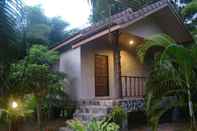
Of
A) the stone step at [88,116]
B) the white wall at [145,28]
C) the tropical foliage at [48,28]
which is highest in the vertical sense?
the tropical foliage at [48,28]

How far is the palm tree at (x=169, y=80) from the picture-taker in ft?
22.2

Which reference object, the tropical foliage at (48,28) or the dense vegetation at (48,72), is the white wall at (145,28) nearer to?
the dense vegetation at (48,72)

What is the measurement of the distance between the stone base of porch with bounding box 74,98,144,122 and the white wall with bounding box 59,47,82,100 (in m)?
0.72

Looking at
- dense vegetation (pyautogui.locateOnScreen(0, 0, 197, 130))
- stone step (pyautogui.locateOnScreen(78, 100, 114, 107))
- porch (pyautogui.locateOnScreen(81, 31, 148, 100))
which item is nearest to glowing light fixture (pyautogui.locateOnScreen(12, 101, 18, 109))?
dense vegetation (pyautogui.locateOnScreen(0, 0, 197, 130))

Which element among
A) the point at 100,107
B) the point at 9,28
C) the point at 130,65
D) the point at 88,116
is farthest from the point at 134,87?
the point at 9,28

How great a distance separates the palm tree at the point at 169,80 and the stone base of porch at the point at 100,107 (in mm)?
1709

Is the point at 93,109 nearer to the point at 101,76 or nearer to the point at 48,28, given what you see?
the point at 101,76

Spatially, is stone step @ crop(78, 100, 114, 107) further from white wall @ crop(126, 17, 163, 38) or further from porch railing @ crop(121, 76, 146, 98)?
white wall @ crop(126, 17, 163, 38)

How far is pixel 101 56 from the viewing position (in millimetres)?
11641

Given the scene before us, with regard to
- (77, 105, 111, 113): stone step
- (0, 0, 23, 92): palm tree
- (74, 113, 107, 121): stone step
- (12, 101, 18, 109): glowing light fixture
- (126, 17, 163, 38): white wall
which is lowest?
(74, 113, 107, 121): stone step

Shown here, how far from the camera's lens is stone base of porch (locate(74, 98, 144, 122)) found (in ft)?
28.8

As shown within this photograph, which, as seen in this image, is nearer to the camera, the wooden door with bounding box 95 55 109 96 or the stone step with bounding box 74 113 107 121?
the stone step with bounding box 74 113 107 121

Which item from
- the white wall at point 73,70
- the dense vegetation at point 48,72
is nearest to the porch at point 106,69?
the white wall at point 73,70

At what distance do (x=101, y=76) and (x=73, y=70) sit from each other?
1.37 meters
